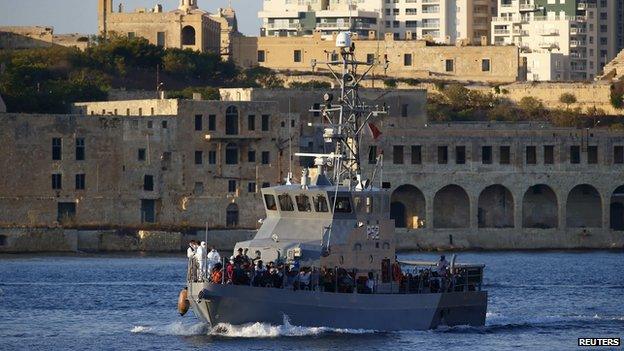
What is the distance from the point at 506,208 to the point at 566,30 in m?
A: 74.5

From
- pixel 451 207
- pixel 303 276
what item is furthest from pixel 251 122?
pixel 303 276

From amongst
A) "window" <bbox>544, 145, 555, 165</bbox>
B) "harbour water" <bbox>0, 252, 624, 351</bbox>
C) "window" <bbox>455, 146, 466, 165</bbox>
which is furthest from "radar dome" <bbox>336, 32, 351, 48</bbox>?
"window" <bbox>544, 145, 555, 165</bbox>

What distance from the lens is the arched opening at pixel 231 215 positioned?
352 ft

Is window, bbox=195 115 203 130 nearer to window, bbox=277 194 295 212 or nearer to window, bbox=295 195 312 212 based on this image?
window, bbox=277 194 295 212

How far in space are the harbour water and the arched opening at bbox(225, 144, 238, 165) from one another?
42.1 ft

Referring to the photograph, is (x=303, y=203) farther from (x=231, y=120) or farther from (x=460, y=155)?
(x=460, y=155)

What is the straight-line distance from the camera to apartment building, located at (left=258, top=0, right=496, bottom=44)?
7037 inches

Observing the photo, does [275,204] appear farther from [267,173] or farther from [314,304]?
[267,173]

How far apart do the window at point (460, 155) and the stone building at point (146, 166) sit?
8.04 meters

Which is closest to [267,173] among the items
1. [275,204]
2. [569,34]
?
[275,204]

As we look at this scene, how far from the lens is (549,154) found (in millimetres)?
110500

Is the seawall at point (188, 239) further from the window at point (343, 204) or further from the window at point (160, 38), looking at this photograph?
the window at point (160, 38)

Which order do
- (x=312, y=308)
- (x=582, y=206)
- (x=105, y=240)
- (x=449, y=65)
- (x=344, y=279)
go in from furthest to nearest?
1. (x=449, y=65)
2. (x=582, y=206)
3. (x=105, y=240)
4. (x=344, y=279)
5. (x=312, y=308)

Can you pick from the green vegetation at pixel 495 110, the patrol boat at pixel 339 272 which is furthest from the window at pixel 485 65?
the patrol boat at pixel 339 272
